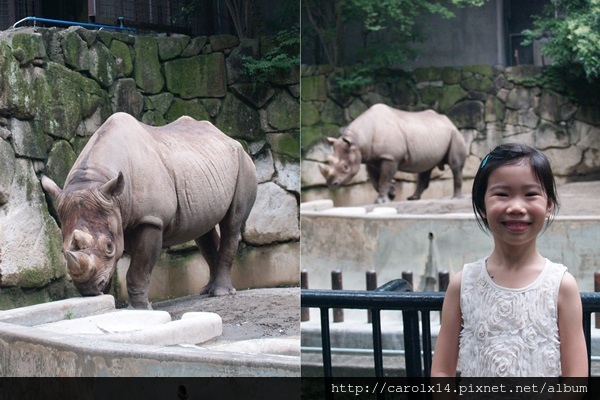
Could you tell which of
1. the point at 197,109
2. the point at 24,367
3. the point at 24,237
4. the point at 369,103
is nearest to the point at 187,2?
the point at 197,109

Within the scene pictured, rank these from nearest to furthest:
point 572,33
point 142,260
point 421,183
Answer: point 142,260, point 572,33, point 421,183

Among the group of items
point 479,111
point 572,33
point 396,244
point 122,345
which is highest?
point 572,33

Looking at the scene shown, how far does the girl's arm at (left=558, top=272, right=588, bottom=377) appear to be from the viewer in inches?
31.5

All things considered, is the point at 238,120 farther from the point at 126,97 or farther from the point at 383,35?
the point at 383,35

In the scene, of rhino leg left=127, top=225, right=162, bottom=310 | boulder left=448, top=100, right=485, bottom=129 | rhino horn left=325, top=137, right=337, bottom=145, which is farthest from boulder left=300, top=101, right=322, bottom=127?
rhino leg left=127, top=225, right=162, bottom=310

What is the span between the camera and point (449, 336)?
33.5 inches

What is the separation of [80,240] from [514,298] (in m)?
0.72

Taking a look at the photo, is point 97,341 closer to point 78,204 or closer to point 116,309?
point 116,309

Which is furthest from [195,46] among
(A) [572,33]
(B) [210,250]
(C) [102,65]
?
(A) [572,33]

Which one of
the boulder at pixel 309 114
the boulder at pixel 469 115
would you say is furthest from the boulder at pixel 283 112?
the boulder at pixel 469 115

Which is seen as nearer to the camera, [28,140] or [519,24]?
[28,140]

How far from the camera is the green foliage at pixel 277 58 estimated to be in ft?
3.79

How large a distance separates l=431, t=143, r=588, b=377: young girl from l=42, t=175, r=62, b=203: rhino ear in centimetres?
67

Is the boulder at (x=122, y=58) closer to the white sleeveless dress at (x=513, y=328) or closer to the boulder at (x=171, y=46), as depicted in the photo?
the boulder at (x=171, y=46)
